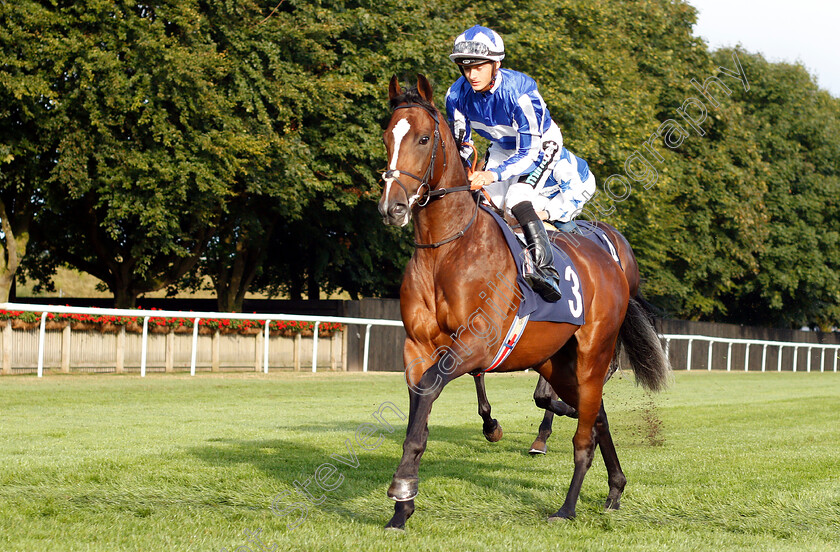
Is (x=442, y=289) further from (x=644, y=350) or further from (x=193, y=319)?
(x=193, y=319)

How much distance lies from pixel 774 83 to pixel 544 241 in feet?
109

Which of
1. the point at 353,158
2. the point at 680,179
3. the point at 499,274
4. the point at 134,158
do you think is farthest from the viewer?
the point at 680,179

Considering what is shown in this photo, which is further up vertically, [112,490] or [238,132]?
[238,132]

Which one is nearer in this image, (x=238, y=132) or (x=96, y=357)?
(x=96, y=357)

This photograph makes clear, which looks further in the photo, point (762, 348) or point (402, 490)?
point (762, 348)

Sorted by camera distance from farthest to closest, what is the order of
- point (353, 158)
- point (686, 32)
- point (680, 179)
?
point (686, 32), point (680, 179), point (353, 158)

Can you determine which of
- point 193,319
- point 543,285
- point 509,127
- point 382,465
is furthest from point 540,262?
point 193,319

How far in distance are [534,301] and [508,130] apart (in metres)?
1.18

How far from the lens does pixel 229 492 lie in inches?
206

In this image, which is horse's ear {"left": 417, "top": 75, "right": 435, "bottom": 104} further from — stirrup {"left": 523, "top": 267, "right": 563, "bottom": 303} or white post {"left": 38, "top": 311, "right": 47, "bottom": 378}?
white post {"left": 38, "top": 311, "right": 47, "bottom": 378}

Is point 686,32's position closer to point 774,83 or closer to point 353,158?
point 774,83

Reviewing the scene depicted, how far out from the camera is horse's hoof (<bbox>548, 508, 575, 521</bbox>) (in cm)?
485

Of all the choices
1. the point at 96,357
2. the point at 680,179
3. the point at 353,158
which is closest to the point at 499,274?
the point at 96,357

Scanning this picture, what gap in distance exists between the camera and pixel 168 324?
1680 cm
